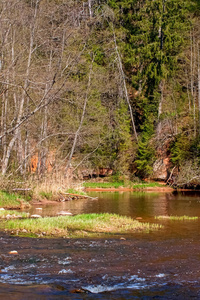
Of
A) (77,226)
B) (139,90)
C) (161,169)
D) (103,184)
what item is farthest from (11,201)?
(139,90)

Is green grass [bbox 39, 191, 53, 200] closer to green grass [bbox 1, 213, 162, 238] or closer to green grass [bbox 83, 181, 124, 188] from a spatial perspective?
green grass [bbox 1, 213, 162, 238]

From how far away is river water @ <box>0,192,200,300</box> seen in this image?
20.6 feet

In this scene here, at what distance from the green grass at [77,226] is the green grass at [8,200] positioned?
480 centimetres

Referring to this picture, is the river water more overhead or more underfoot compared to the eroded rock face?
more underfoot

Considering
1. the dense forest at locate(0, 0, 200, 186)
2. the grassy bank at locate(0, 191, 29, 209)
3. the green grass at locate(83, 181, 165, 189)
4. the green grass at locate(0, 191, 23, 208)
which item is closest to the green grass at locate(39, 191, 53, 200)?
the grassy bank at locate(0, 191, 29, 209)

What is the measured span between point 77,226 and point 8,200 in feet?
20.4

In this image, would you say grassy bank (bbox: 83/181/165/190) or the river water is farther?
grassy bank (bbox: 83/181/165/190)

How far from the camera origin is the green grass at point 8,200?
56.4ft

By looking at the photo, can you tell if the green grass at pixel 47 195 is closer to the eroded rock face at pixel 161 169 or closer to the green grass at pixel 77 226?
the green grass at pixel 77 226

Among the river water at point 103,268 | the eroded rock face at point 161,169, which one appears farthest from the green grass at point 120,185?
the river water at point 103,268

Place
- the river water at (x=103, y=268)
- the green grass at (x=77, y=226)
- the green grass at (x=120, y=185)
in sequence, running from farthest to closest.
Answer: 1. the green grass at (x=120, y=185)
2. the green grass at (x=77, y=226)
3. the river water at (x=103, y=268)

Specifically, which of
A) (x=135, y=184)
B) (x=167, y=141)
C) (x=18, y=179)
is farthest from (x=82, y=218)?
(x=167, y=141)

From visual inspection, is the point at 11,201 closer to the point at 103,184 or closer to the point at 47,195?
the point at 47,195

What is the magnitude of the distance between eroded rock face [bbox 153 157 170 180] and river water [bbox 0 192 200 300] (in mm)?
26355
